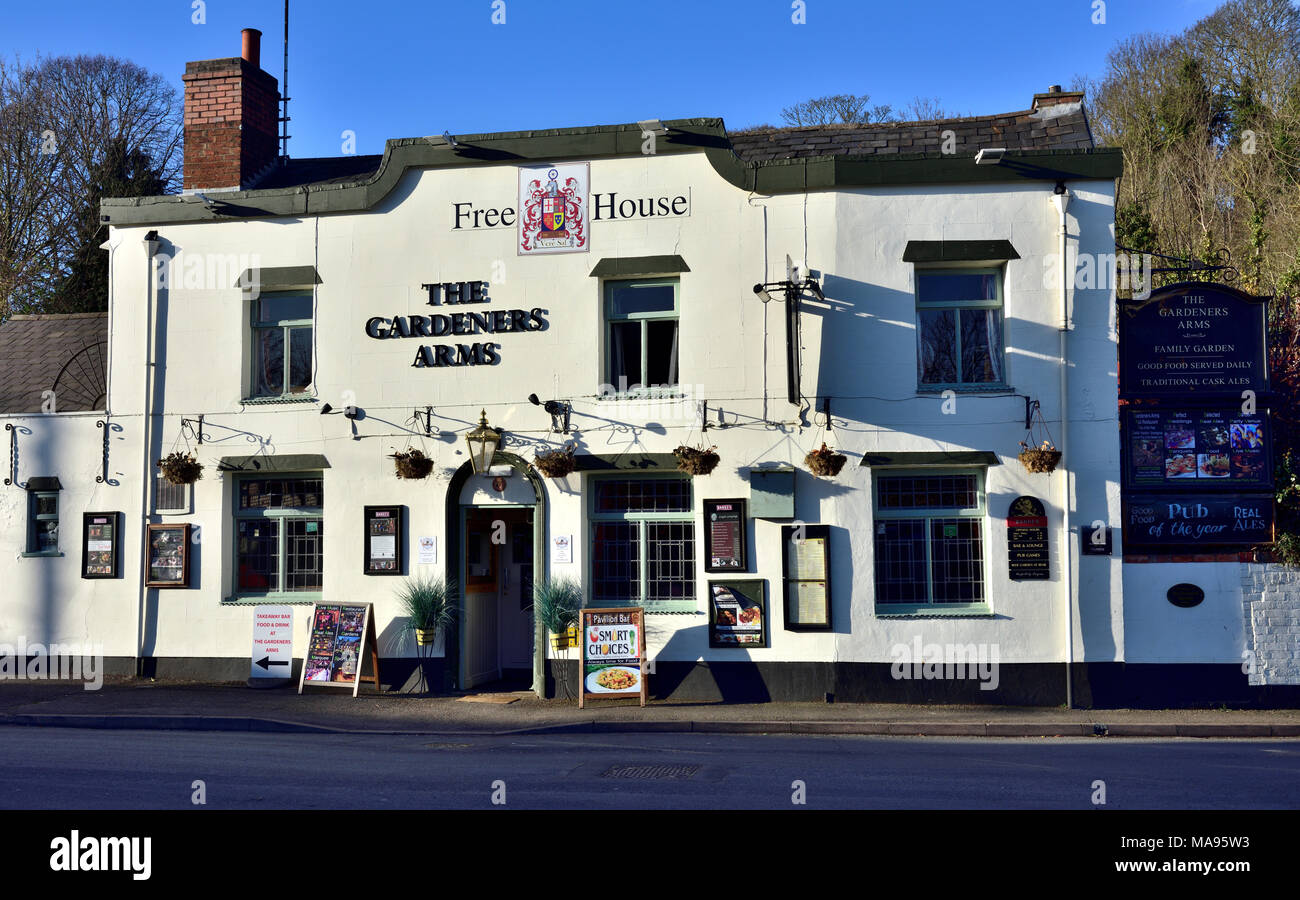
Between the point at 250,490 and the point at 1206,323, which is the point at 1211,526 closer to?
the point at 1206,323

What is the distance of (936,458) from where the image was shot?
14.1 metres

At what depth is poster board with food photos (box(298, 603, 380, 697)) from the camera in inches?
585

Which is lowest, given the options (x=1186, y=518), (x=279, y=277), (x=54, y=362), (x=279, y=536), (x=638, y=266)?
(x=279, y=536)

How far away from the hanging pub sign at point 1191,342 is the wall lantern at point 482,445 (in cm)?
814

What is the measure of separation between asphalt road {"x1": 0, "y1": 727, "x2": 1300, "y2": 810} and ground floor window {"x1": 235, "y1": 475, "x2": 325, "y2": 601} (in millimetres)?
3561

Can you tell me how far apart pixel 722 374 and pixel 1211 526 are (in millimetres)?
6491

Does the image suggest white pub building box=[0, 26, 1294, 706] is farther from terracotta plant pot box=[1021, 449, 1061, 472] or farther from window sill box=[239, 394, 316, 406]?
terracotta plant pot box=[1021, 449, 1061, 472]

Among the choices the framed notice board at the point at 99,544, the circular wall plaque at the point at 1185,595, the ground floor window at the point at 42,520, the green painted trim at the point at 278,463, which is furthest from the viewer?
the ground floor window at the point at 42,520

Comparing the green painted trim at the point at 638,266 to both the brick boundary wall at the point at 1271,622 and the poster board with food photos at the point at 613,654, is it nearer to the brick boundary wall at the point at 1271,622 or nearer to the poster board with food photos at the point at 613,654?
the poster board with food photos at the point at 613,654

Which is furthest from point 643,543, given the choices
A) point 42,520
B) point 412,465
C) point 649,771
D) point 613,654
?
point 42,520

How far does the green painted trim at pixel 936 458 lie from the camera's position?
14.0 meters

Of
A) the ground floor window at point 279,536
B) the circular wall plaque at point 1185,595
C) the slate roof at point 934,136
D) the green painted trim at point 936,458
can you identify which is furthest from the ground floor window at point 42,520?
the circular wall plaque at point 1185,595

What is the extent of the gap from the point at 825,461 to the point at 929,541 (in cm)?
181

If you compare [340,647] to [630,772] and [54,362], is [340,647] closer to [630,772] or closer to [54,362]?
[630,772]
